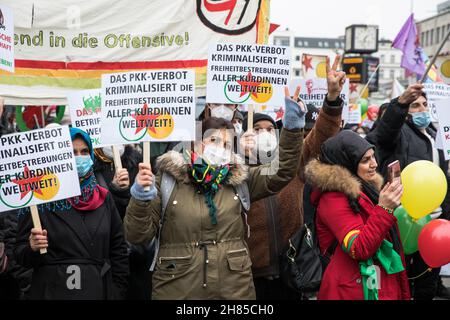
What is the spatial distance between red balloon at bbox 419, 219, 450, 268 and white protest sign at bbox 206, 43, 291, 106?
1.28m

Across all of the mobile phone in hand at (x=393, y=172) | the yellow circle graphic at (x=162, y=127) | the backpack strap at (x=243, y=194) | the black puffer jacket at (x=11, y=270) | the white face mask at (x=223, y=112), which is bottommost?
the black puffer jacket at (x=11, y=270)

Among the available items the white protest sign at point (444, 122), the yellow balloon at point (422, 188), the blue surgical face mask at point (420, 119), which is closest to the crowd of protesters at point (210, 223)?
the yellow balloon at point (422, 188)

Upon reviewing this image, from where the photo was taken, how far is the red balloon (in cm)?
363

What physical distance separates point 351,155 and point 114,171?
2150mm

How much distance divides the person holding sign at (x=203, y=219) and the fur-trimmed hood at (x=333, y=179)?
0.20 meters

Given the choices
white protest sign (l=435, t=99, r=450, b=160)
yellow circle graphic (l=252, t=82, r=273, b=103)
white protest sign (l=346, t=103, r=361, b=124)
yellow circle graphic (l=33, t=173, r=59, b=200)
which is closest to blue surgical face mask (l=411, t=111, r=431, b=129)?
white protest sign (l=435, t=99, r=450, b=160)

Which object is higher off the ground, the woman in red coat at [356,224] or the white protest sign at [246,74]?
the white protest sign at [246,74]

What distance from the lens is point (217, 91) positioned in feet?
14.0

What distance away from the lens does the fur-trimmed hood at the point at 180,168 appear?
350 centimetres

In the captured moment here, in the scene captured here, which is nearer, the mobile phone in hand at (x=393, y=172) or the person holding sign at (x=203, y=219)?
the mobile phone in hand at (x=393, y=172)

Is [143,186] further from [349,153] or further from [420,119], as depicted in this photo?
[420,119]

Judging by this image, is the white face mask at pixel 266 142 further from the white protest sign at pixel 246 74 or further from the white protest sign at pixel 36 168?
the white protest sign at pixel 36 168


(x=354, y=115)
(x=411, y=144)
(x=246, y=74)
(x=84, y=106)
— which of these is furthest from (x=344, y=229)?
(x=354, y=115)

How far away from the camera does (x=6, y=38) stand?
A: 13.4 feet
